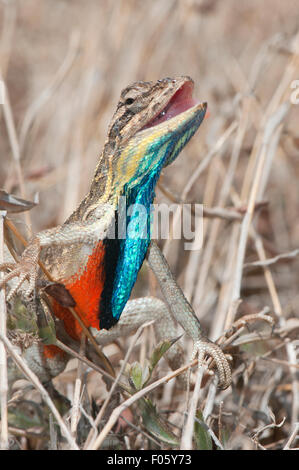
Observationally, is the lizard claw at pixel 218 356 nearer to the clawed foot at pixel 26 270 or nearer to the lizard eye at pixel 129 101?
the clawed foot at pixel 26 270

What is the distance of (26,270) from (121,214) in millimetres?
433

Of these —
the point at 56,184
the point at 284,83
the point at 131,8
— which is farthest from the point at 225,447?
the point at 131,8

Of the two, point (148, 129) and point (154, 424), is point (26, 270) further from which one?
point (154, 424)

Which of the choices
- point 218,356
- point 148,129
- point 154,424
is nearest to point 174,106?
point 148,129

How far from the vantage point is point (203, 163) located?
3209mm

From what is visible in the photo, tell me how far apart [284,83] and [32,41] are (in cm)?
394

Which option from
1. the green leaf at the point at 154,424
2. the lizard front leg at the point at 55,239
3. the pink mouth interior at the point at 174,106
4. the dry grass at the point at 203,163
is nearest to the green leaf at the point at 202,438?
the dry grass at the point at 203,163

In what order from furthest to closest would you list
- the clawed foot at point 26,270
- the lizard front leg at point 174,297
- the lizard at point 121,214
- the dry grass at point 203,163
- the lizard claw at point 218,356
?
1. the dry grass at point 203,163
2. the lizard front leg at point 174,297
3. the lizard claw at point 218,356
4. the lizard at point 121,214
5. the clawed foot at point 26,270

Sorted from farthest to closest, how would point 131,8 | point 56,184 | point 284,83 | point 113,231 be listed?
point 131,8 < point 56,184 < point 284,83 < point 113,231

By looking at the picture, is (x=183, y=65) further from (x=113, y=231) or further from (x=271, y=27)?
(x=113, y=231)

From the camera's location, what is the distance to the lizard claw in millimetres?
2252

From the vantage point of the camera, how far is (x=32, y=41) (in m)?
6.73

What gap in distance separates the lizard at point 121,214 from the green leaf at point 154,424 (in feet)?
0.96

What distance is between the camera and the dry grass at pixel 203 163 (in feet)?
8.83
